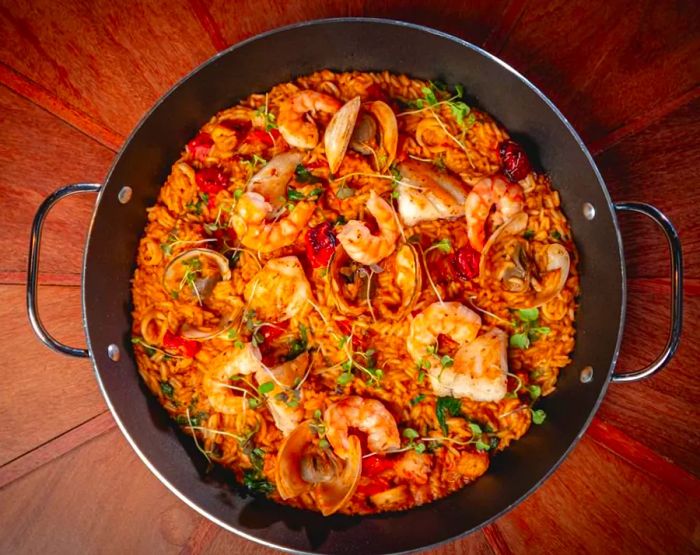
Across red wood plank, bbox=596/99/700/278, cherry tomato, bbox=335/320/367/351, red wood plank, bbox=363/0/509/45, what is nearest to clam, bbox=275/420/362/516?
cherry tomato, bbox=335/320/367/351

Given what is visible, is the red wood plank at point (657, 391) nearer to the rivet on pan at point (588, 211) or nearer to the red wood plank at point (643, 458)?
the red wood plank at point (643, 458)

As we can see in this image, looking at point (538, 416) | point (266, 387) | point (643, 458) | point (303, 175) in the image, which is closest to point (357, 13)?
point (303, 175)

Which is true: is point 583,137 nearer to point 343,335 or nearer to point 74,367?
point 343,335

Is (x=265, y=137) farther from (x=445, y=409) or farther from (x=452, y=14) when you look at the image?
(x=445, y=409)

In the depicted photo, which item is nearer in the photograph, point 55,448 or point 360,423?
point 360,423

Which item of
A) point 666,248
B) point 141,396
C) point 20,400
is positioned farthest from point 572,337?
point 20,400
